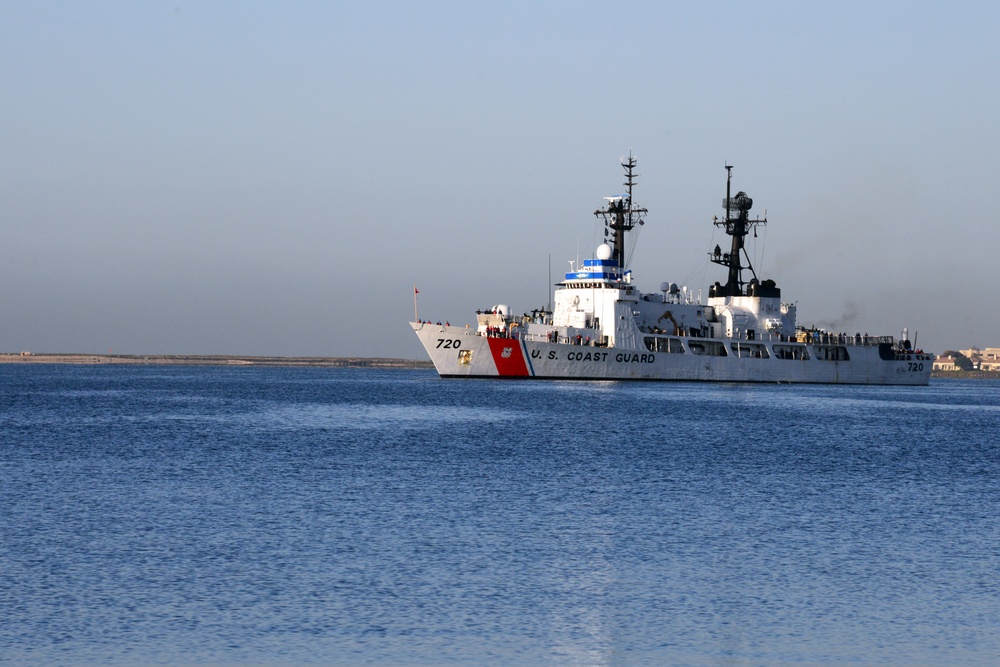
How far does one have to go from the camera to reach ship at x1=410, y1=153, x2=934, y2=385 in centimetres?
8931

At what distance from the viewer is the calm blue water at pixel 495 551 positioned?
1445 cm

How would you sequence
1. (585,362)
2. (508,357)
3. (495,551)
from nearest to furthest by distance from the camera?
(495,551) < (508,357) < (585,362)

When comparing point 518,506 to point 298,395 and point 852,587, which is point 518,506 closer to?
point 852,587

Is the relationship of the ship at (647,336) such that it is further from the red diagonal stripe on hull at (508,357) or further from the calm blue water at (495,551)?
the calm blue water at (495,551)

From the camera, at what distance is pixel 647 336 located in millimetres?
93750

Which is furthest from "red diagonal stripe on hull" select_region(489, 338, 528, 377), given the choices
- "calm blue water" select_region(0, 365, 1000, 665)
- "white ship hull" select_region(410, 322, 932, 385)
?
"calm blue water" select_region(0, 365, 1000, 665)

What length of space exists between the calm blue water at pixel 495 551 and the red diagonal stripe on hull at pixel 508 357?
4126cm

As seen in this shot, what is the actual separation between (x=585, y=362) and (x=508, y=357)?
6.58 metres

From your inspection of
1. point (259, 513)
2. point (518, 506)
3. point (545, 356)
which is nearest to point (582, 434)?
point (518, 506)

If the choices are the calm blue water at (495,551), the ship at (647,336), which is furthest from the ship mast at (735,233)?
the calm blue water at (495,551)

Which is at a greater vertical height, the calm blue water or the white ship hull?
the white ship hull

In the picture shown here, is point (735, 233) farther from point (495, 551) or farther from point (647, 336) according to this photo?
point (495, 551)

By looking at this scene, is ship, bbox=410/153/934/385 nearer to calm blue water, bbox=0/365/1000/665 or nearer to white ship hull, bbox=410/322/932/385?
white ship hull, bbox=410/322/932/385

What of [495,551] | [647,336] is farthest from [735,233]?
[495,551]
